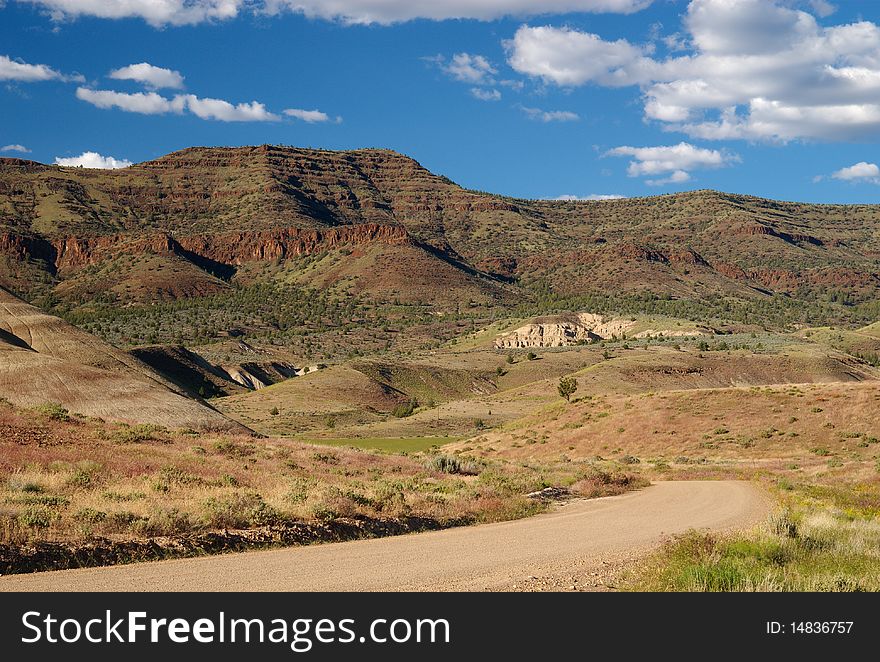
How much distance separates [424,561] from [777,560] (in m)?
5.15

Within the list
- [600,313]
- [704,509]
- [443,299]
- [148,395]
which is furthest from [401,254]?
[704,509]

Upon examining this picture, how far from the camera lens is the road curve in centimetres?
1033

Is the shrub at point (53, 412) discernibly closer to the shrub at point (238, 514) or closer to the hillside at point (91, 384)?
the hillside at point (91, 384)

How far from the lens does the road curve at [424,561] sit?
10328 mm

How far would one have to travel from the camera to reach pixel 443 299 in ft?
599

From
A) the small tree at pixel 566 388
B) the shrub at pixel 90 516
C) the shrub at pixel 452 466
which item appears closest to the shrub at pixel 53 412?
the shrub at pixel 452 466

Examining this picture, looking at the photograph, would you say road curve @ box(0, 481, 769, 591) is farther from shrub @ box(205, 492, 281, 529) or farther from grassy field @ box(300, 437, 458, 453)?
grassy field @ box(300, 437, 458, 453)

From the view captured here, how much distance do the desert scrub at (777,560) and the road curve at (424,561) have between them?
160cm

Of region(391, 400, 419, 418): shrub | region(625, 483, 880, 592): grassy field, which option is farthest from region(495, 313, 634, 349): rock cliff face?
region(625, 483, 880, 592): grassy field

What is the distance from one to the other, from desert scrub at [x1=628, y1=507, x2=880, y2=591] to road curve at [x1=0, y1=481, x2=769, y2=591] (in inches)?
63.0

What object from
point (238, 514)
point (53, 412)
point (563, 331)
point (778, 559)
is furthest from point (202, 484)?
point (563, 331)

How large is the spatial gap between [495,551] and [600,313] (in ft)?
520
